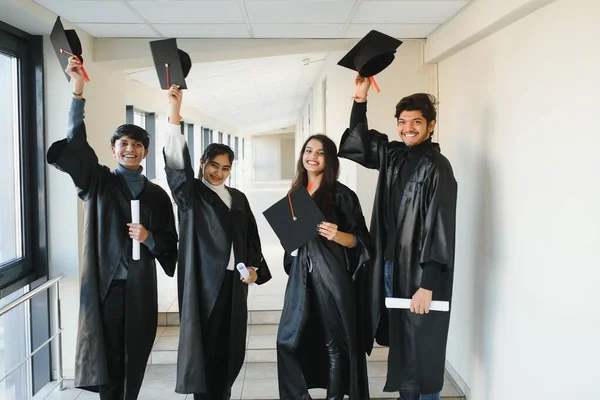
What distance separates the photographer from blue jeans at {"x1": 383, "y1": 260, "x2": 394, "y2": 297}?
250 cm

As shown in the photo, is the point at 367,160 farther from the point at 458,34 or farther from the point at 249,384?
the point at 249,384

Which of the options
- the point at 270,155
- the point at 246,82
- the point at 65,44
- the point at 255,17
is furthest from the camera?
the point at 270,155

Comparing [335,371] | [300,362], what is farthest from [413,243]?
[300,362]

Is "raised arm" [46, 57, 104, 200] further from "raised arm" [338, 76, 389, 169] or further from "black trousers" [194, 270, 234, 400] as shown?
→ "raised arm" [338, 76, 389, 169]

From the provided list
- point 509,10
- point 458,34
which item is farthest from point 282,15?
point 509,10

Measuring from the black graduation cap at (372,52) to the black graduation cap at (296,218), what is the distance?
0.64m

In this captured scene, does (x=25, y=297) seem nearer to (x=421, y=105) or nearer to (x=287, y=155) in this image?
(x=421, y=105)

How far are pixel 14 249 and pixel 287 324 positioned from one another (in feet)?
6.05

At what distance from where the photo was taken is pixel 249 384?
3.44 metres

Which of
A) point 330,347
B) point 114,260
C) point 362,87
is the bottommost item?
point 330,347

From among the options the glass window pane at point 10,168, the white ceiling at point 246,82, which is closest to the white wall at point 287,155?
the white ceiling at point 246,82

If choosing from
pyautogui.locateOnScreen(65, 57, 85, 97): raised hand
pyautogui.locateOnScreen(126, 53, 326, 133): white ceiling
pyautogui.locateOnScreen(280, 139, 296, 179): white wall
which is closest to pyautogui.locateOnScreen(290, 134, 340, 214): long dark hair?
pyautogui.locateOnScreen(65, 57, 85, 97): raised hand

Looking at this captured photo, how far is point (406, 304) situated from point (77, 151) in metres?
1.59

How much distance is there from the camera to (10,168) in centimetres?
321
